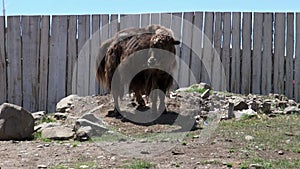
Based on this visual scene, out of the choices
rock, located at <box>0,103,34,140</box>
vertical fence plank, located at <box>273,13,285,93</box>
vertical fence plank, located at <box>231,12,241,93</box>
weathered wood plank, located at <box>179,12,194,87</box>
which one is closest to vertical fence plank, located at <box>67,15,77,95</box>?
weathered wood plank, located at <box>179,12,194,87</box>

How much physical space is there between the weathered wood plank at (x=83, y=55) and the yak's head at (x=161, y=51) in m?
3.13

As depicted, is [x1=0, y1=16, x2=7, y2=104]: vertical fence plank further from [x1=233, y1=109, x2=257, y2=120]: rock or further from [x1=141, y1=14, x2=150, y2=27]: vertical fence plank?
[x1=233, y1=109, x2=257, y2=120]: rock

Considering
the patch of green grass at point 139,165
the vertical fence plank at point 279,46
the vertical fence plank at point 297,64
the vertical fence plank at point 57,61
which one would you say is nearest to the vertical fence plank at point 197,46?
the vertical fence plank at point 279,46

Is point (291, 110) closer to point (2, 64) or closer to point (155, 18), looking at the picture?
point (155, 18)

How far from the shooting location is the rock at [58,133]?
7.42 metres

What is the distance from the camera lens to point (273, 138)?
7.07m

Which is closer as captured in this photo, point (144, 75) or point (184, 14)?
point (144, 75)

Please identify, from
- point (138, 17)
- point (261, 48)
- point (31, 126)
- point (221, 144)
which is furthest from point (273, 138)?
point (138, 17)

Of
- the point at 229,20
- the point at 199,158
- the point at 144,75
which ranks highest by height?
the point at 229,20

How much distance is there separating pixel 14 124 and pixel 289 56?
5.84 meters

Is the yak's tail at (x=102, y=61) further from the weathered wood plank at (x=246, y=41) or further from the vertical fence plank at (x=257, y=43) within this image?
the vertical fence plank at (x=257, y=43)

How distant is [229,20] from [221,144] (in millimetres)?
4734

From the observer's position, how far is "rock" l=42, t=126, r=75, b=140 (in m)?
7.42

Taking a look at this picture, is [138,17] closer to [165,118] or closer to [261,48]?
[261,48]
